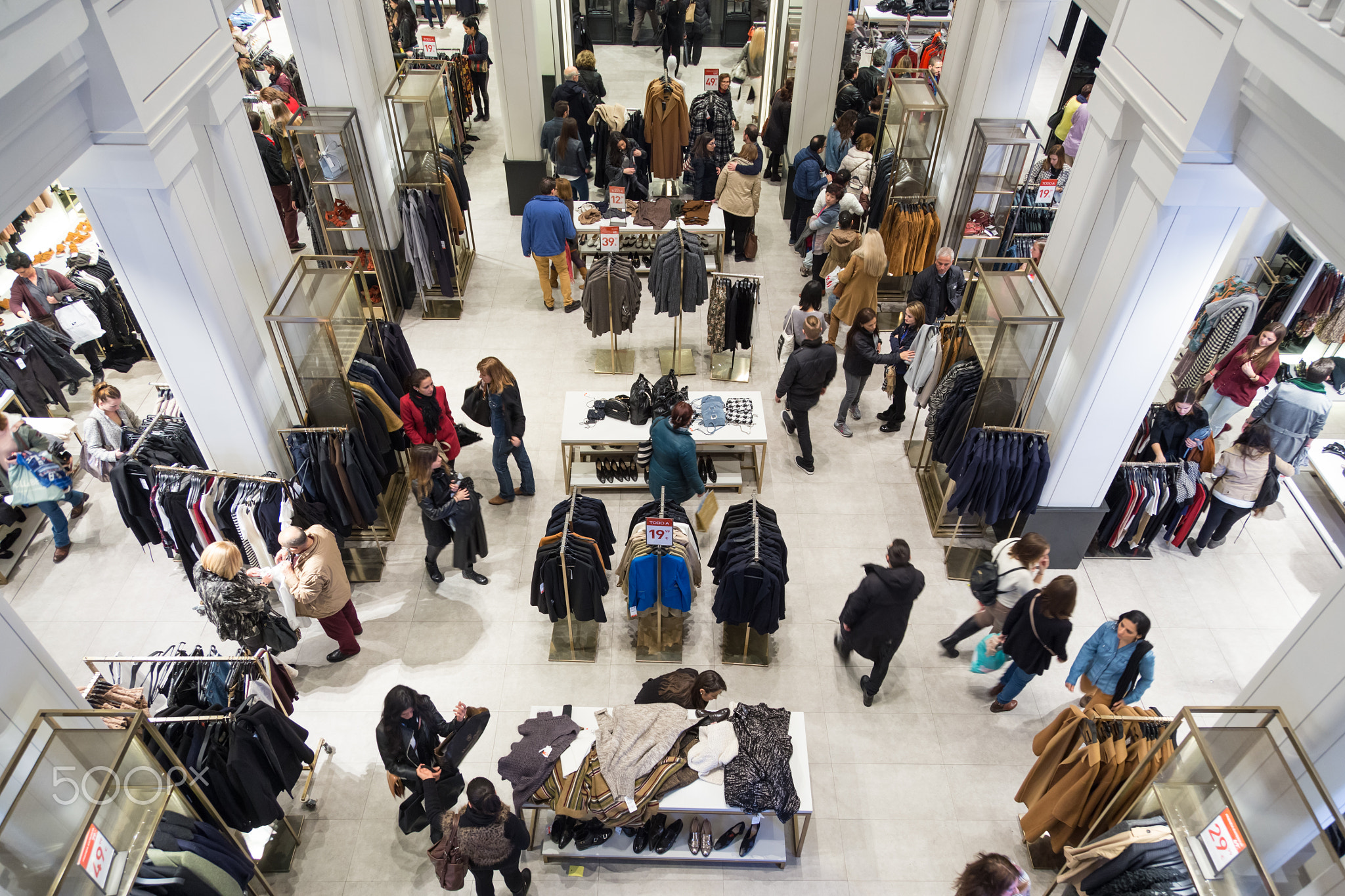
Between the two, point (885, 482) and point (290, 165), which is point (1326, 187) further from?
point (290, 165)

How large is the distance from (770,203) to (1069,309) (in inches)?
248

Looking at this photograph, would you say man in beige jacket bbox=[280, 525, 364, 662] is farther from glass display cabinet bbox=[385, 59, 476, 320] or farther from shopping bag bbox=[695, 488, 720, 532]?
glass display cabinet bbox=[385, 59, 476, 320]

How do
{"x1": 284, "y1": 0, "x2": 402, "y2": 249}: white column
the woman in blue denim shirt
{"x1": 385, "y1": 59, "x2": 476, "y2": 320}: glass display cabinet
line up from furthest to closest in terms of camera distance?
{"x1": 385, "y1": 59, "x2": 476, "y2": 320}: glass display cabinet < {"x1": 284, "y1": 0, "x2": 402, "y2": 249}: white column < the woman in blue denim shirt

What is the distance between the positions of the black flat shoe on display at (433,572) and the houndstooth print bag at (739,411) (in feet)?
8.78

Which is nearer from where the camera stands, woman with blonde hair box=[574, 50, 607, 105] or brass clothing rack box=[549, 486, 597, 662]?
brass clothing rack box=[549, 486, 597, 662]

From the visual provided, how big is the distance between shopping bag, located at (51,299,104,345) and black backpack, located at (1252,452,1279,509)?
10.3m

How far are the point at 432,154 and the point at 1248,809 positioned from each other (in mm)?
8616

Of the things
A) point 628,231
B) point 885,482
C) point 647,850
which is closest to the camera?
point 647,850

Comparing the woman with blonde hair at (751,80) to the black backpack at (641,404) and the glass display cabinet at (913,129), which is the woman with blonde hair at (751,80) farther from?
the black backpack at (641,404)

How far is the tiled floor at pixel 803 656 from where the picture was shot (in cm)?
532

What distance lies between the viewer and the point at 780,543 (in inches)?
235

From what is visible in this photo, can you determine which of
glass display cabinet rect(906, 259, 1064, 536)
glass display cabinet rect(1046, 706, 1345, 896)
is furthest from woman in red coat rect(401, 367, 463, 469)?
glass display cabinet rect(1046, 706, 1345, 896)

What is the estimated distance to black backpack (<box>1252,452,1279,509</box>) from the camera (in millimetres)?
6762

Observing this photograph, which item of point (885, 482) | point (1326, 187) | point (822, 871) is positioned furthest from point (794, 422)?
point (1326, 187)
